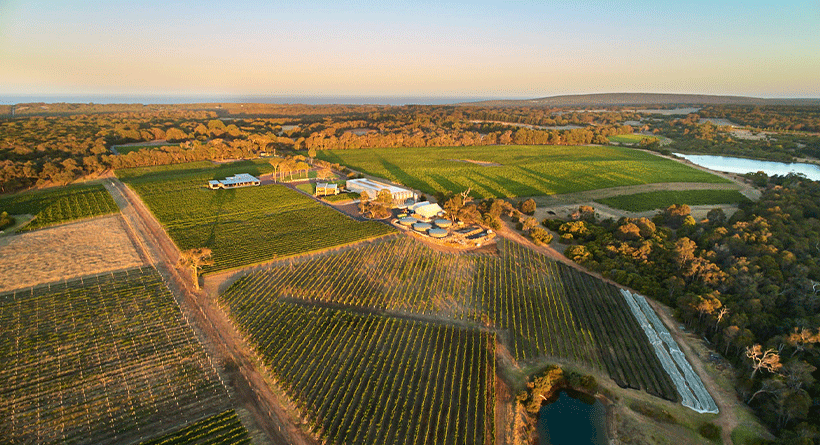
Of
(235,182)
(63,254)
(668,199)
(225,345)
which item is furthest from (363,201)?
(668,199)

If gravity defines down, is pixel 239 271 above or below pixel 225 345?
above

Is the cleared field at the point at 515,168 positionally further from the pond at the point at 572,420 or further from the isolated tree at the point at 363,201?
the pond at the point at 572,420

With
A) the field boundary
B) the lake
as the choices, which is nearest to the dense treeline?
the field boundary

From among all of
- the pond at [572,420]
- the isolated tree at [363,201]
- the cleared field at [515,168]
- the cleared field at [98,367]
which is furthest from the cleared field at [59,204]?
the pond at [572,420]

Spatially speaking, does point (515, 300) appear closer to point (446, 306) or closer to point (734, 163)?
point (446, 306)

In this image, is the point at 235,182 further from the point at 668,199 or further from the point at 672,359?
the point at 668,199

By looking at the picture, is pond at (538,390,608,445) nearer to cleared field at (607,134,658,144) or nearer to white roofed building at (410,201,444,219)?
white roofed building at (410,201,444,219)
